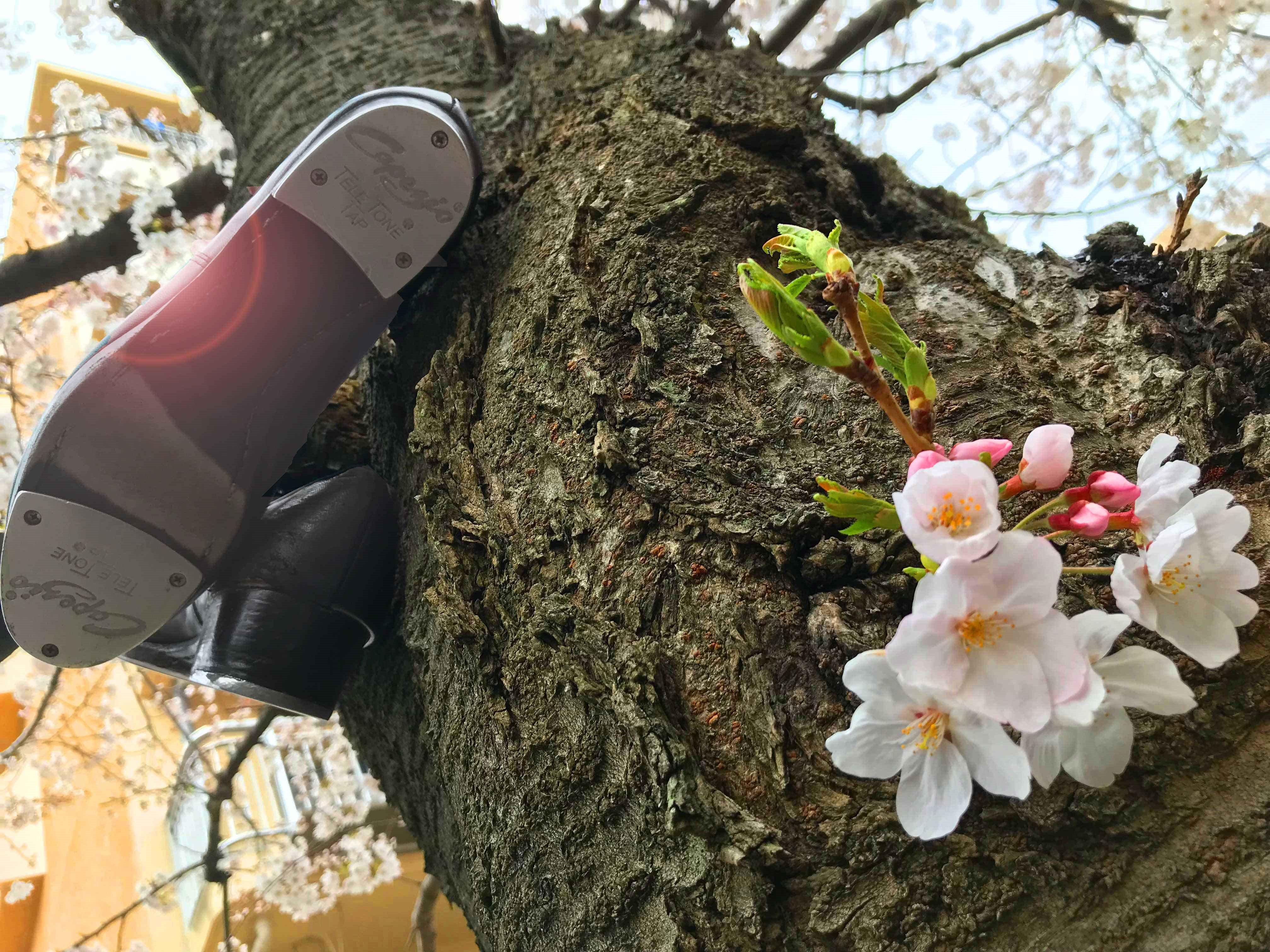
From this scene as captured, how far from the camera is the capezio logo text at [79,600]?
645 millimetres

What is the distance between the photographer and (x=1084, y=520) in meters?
0.33

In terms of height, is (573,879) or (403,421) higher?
(403,421)

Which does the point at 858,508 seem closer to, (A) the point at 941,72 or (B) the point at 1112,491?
(B) the point at 1112,491

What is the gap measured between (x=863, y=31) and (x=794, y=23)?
239mm

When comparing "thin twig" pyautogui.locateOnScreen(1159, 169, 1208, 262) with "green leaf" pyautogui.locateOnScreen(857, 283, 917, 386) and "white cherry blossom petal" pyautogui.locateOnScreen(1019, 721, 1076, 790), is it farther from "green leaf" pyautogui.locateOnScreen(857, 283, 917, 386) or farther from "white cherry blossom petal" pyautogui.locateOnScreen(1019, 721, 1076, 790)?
"white cherry blossom petal" pyautogui.locateOnScreen(1019, 721, 1076, 790)

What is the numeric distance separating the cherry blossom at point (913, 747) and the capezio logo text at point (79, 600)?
64cm

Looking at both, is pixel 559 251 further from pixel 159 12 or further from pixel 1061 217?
pixel 159 12

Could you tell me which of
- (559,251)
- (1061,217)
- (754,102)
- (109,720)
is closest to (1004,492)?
(559,251)

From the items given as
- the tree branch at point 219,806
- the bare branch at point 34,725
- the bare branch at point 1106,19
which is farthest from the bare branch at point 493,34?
the bare branch at point 34,725

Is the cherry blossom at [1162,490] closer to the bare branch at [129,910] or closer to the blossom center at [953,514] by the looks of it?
the blossom center at [953,514]

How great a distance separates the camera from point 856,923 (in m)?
0.40

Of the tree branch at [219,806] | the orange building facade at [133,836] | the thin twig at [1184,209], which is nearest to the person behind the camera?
the thin twig at [1184,209]

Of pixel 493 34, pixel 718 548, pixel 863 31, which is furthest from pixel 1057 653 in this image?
pixel 863 31

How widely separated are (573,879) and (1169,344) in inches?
22.6
